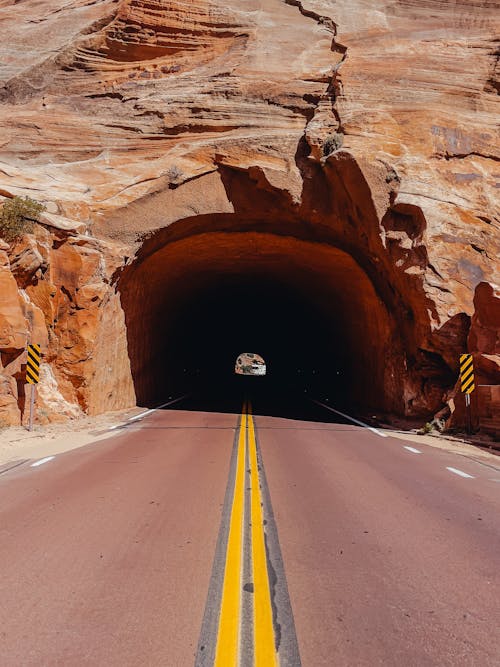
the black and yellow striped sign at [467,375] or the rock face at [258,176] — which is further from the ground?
the rock face at [258,176]

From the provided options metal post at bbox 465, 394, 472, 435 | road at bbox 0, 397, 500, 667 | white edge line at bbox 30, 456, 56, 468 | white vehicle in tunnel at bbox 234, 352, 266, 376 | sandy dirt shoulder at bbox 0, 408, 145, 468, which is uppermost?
white vehicle in tunnel at bbox 234, 352, 266, 376

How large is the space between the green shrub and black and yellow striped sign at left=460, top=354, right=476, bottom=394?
853cm

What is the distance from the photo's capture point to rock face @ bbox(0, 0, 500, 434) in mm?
14820

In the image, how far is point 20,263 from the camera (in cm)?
1359

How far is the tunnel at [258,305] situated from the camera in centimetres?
1931

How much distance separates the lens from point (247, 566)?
3.70 m

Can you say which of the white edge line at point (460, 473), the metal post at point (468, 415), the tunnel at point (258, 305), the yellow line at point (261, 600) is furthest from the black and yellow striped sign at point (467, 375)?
the yellow line at point (261, 600)

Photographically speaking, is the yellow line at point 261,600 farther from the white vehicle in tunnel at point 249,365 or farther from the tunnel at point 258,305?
the white vehicle in tunnel at point 249,365

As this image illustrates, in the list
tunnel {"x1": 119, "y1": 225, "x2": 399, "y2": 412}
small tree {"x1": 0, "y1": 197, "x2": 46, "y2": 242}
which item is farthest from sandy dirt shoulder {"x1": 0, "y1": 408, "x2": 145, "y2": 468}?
tunnel {"x1": 119, "y1": 225, "x2": 399, "y2": 412}

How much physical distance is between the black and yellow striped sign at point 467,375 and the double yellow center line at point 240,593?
8684mm

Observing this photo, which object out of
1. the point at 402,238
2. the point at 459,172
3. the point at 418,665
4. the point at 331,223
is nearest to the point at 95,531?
the point at 418,665

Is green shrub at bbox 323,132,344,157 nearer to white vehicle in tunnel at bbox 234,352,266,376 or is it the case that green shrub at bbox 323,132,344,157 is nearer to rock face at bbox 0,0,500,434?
rock face at bbox 0,0,500,434

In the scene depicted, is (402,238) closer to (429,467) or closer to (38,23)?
(429,467)

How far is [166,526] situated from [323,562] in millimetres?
1686
